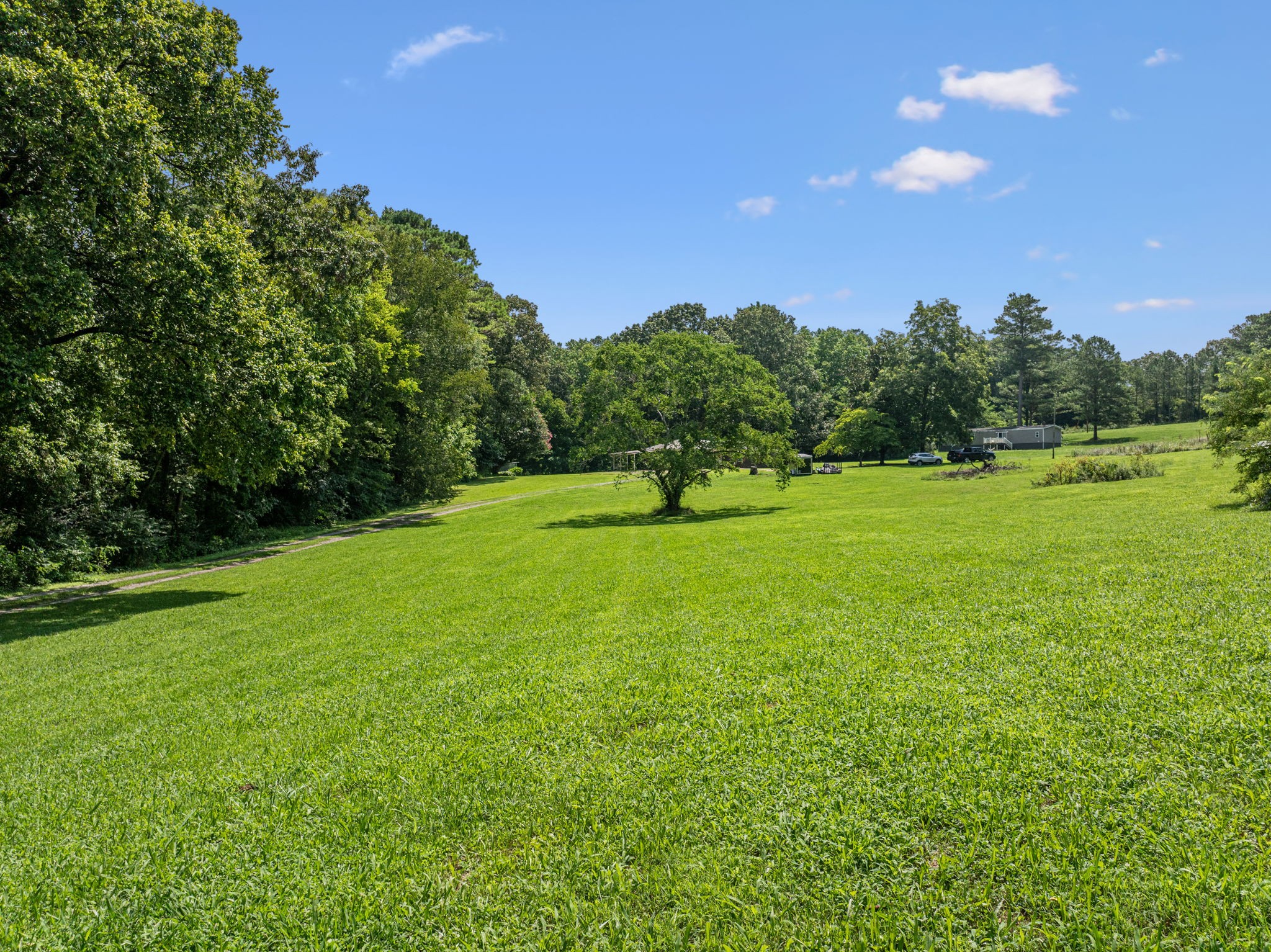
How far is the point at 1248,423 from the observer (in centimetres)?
1673

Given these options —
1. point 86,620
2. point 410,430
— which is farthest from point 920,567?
point 410,430

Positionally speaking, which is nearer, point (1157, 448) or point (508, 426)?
point (1157, 448)

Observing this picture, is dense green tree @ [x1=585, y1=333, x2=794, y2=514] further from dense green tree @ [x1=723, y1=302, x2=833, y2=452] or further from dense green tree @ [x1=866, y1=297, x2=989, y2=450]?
dense green tree @ [x1=723, y1=302, x2=833, y2=452]

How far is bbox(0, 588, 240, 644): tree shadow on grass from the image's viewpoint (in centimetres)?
Result: 1311

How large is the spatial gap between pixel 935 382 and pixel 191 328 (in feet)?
222

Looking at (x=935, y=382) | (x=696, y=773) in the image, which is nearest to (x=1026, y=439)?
(x=935, y=382)

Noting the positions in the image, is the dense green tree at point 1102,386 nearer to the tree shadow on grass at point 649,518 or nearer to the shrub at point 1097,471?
the shrub at point 1097,471

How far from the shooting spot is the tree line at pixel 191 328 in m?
12.6

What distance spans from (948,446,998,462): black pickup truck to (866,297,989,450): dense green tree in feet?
19.9

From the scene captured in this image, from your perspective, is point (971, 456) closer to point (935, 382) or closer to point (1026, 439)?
point (935, 382)

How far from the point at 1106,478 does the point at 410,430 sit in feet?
121

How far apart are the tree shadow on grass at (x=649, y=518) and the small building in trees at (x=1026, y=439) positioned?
59.4 m

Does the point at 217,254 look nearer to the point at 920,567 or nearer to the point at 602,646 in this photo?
the point at 602,646

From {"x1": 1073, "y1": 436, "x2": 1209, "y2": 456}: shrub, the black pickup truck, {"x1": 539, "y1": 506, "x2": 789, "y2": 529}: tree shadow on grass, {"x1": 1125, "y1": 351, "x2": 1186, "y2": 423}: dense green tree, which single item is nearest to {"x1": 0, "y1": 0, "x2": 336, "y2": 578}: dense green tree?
{"x1": 539, "y1": 506, "x2": 789, "y2": 529}: tree shadow on grass
